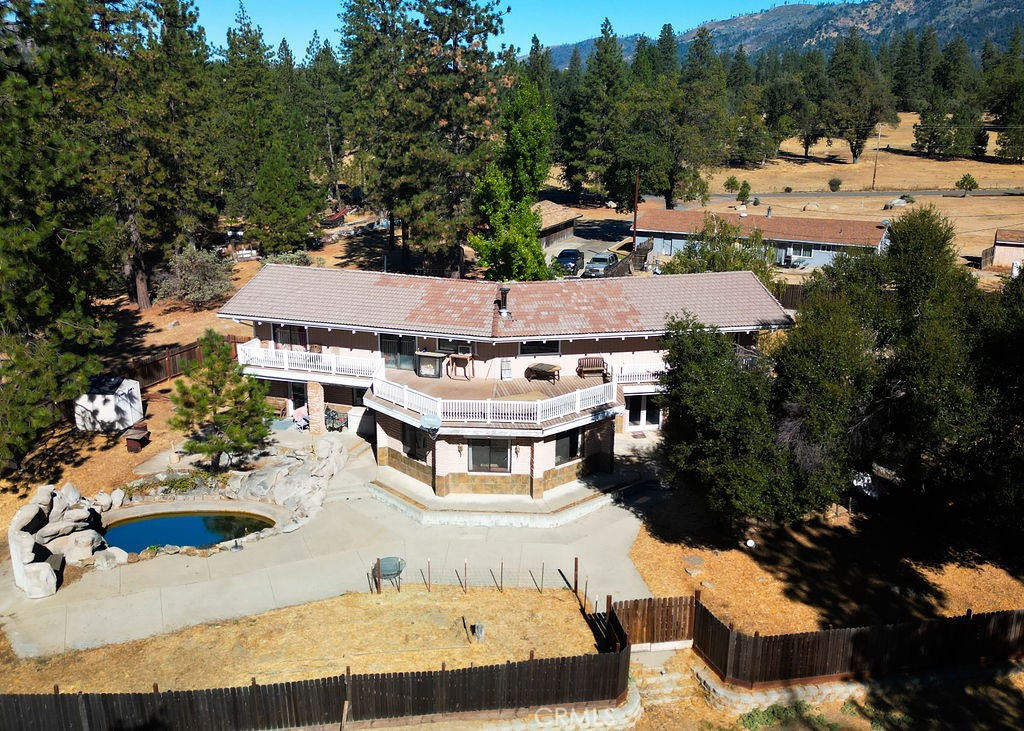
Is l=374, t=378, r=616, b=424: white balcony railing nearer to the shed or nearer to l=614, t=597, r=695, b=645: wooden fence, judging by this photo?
l=614, t=597, r=695, b=645: wooden fence

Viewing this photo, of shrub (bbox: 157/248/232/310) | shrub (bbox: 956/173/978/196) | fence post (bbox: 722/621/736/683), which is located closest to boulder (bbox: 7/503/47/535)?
fence post (bbox: 722/621/736/683)

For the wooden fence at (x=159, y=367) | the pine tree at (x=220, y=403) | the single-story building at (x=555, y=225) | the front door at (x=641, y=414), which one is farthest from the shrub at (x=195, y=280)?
the front door at (x=641, y=414)

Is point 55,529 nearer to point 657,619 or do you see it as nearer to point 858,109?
point 657,619

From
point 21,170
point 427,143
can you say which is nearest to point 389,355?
point 21,170

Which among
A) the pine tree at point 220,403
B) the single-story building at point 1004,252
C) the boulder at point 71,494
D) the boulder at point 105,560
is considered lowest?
the boulder at point 105,560

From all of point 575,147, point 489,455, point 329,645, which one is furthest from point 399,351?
point 575,147

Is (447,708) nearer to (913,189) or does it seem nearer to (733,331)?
(733,331)

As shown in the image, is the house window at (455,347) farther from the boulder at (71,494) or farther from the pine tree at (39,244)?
the boulder at (71,494)
